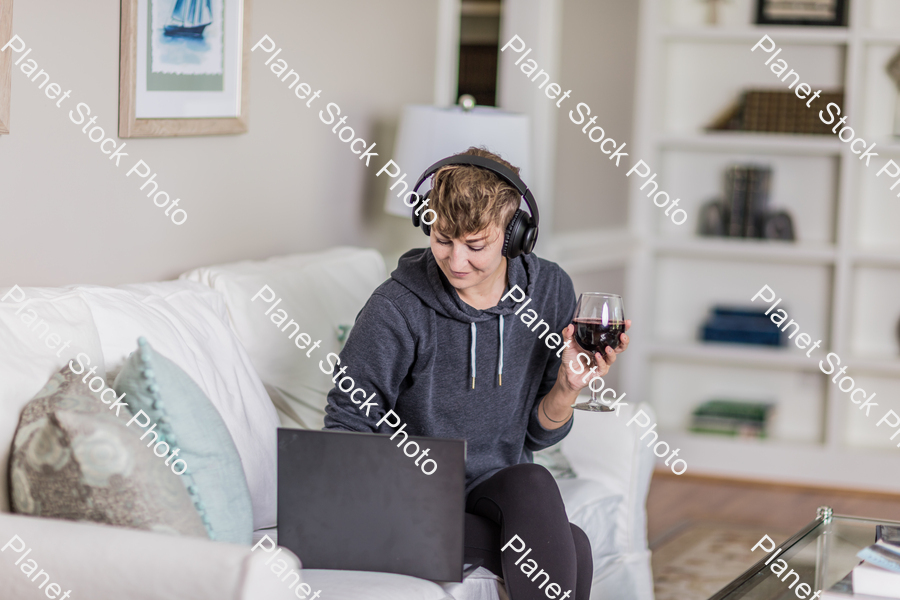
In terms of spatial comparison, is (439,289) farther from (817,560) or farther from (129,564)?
(817,560)

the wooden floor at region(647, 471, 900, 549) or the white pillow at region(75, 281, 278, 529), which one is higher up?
the white pillow at region(75, 281, 278, 529)

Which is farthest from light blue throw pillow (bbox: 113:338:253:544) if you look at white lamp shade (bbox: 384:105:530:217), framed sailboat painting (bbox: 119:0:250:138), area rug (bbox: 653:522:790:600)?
area rug (bbox: 653:522:790:600)

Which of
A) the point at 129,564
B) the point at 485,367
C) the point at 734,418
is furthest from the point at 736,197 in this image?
the point at 129,564

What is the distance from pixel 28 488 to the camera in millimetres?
1244

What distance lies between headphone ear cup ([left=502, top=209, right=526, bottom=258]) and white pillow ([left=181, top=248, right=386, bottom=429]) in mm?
613

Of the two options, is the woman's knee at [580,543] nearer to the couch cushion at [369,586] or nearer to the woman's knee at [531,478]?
the woman's knee at [531,478]

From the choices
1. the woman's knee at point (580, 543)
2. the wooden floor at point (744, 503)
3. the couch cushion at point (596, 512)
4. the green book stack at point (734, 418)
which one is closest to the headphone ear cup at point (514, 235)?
the woman's knee at point (580, 543)

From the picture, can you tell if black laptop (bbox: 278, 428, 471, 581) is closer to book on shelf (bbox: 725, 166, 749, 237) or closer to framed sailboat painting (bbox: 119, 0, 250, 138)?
framed sailboat painting (bbox: 119, 0, 250, 138)

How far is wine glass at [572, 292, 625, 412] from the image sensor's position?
1.51 metres

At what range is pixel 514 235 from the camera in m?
1.59

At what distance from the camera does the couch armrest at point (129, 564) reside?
1082 millimetres

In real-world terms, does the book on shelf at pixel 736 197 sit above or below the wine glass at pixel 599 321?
above

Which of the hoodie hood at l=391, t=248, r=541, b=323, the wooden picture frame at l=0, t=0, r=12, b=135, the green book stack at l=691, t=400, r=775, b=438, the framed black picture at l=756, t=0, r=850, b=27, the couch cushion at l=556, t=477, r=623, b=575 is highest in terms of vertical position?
the framed black picture at l=756, t=0, r=850, b=27

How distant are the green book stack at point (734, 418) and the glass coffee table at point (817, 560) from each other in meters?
1.85
